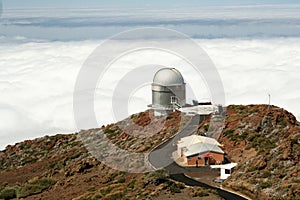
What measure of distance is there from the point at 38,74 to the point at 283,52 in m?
90.6

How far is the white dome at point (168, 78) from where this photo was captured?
35281 mm

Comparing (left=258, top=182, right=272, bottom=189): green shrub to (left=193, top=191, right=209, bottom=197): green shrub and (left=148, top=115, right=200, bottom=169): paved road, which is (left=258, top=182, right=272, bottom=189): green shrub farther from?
(left=148, top=115, right=200, bottom=169): paved road

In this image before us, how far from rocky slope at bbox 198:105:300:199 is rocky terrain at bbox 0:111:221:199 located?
7.65 feet

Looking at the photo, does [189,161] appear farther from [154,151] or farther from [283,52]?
[283,52]

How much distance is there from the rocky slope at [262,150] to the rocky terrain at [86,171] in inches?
91.8

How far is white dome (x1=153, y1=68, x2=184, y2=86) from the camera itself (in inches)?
1389

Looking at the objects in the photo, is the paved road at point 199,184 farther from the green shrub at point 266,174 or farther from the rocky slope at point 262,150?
the green shrub at point 266,174

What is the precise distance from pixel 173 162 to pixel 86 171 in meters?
5.39

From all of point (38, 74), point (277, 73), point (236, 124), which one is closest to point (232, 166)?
point (236, 124)

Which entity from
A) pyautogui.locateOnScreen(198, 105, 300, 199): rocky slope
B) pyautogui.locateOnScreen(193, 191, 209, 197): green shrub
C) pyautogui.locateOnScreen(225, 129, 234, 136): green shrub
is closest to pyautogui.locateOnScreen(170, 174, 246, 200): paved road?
pyautogui.locateOnScreen(198, 105, 300, 199): rocky slope

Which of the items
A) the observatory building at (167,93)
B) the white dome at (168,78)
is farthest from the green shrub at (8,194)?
the white dome at (168,78)

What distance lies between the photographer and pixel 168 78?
35.4m

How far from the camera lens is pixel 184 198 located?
65.1ft

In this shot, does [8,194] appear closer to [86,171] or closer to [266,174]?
[86,171]
